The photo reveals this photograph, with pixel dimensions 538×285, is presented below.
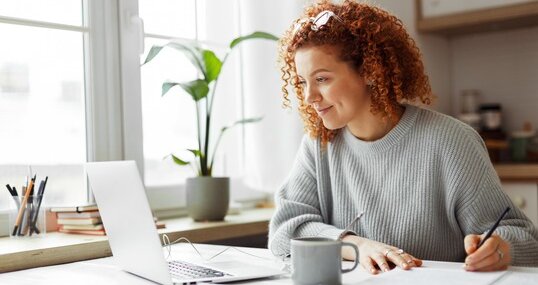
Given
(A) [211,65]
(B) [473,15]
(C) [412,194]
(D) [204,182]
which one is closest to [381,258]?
(C) [412,194]

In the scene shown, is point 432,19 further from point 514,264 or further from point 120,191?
point 120,191

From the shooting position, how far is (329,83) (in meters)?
1.61

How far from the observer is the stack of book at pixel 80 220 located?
1887 mm

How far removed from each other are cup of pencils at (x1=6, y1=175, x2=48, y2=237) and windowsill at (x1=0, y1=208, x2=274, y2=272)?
0.12 ft

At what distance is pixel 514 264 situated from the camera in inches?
56.2

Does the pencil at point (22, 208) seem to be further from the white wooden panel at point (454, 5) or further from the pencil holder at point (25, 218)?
the white wooden panel at point (454, 5)

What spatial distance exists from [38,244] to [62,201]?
1.23 ft

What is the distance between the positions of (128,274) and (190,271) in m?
0.14

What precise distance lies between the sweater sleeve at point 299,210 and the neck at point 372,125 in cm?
16

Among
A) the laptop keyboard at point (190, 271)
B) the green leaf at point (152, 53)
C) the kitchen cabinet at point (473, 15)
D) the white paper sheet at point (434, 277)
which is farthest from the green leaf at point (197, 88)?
the kitchen cabinet at point (473, 15)

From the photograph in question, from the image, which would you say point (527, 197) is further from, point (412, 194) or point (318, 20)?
point (318, 20)

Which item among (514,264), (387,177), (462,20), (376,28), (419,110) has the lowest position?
(514,264)

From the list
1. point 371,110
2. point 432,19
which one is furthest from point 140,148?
point 432,19

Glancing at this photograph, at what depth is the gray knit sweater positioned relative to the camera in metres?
1.56
